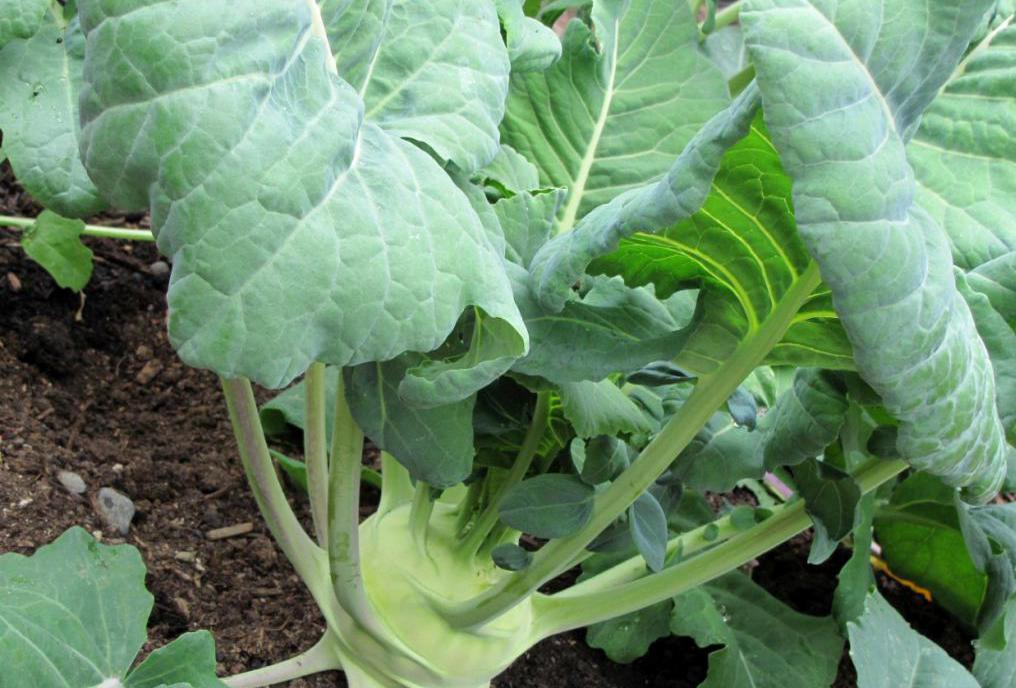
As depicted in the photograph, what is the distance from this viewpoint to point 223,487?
1558 mm

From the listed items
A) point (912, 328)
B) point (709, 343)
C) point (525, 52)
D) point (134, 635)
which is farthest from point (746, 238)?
point (134, 635)

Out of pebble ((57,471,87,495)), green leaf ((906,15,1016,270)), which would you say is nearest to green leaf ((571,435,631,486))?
green leaf ((906,15,1016,270))

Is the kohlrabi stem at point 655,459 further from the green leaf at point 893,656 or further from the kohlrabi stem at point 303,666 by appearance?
the green leaf at point 893,656

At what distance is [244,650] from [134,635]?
26cm

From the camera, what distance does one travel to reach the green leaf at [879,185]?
683 mm

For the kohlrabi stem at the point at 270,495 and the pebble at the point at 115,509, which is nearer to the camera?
the kohlrabi stem at the point at 270,495

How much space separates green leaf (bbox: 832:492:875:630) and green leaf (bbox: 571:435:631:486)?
0.40 m

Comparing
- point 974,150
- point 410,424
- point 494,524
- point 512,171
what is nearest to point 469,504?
point 494,524

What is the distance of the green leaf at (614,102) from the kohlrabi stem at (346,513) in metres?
0.41

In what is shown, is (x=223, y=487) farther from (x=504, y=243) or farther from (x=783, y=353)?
(x=783, y=353)

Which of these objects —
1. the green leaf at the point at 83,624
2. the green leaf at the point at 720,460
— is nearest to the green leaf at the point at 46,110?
the green leaf at the point at 83,624

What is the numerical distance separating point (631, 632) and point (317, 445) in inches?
21.3

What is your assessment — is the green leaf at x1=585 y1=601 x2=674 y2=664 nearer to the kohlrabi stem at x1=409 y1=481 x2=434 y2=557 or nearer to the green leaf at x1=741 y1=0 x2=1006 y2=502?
the kohlrabi stem at x1=409 y1=481 x2=434 y2=557

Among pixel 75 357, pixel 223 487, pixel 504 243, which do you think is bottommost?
pixel 223 487
